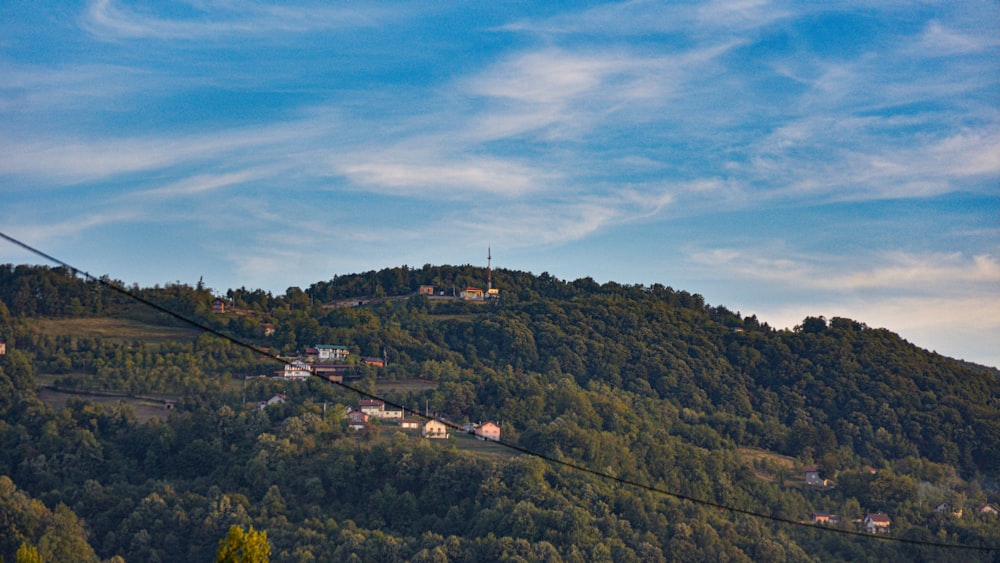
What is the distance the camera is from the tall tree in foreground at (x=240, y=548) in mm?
22031

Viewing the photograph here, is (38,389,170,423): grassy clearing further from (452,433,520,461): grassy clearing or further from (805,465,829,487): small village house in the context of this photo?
(805,465,829,487): small village house

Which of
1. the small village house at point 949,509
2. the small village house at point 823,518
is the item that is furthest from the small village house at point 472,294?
the small village house at point 949,509

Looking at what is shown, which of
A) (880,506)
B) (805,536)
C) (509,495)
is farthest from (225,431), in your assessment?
(880,506)

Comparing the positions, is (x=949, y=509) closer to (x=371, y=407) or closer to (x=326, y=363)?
(x=371, y=407)

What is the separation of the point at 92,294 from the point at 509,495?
1476 inches

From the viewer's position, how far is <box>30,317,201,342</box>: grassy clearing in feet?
266

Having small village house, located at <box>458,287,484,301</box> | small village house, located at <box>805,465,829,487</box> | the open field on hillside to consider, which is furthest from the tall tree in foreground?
small village house, located at <box>458,287,484,301</box>

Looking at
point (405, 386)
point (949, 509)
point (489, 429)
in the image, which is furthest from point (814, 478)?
point (405, 386)

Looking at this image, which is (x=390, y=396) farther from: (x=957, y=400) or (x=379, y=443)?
(x=957, y=400)

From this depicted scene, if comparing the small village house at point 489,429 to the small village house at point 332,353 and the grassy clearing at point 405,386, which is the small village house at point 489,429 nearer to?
the grassy clearing at point 405,386

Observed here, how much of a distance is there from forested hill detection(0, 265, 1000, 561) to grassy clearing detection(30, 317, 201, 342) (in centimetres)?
20

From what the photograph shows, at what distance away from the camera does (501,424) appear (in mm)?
74375

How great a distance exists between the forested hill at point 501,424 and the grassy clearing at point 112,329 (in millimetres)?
204

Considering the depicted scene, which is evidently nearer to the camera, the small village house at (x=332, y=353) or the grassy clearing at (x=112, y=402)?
the grassy clearing at (x=112, y=402)
